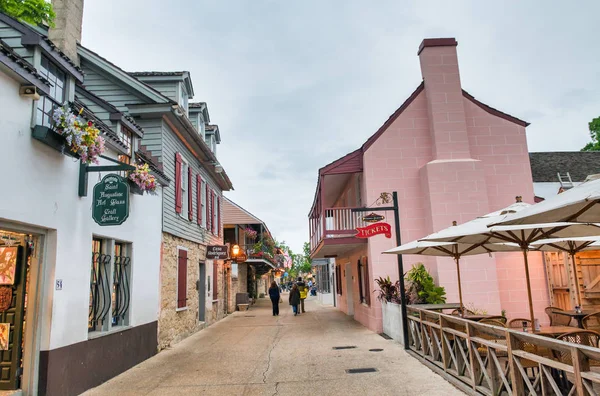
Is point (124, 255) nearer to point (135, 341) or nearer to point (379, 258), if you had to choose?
point (135, 341)

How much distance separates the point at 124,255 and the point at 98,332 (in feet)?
5.45

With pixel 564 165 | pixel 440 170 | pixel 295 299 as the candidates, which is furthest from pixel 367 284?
pixel 564 165

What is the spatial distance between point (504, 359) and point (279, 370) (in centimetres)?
389

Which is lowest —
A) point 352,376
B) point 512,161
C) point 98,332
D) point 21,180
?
point 352,376

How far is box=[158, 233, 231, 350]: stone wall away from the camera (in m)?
10.6

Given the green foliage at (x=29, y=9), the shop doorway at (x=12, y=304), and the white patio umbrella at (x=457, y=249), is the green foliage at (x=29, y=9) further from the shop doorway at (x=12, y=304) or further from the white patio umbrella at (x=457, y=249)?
the white patio umbrella at (x=457, y=249)

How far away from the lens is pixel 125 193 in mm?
6445

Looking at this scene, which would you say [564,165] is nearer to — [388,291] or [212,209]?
[388,291]

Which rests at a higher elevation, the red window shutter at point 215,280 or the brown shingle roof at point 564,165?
the brown shingle roof at point 564,165

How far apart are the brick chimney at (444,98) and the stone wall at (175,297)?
26.8 ft

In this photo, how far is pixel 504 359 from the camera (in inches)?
221

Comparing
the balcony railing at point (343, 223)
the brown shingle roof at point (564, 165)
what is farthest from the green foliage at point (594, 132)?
the balcony railing at point (343, 223)

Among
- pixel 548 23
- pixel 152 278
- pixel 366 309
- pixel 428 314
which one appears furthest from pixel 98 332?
pixel 548 23

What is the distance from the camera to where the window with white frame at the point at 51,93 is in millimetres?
5688
